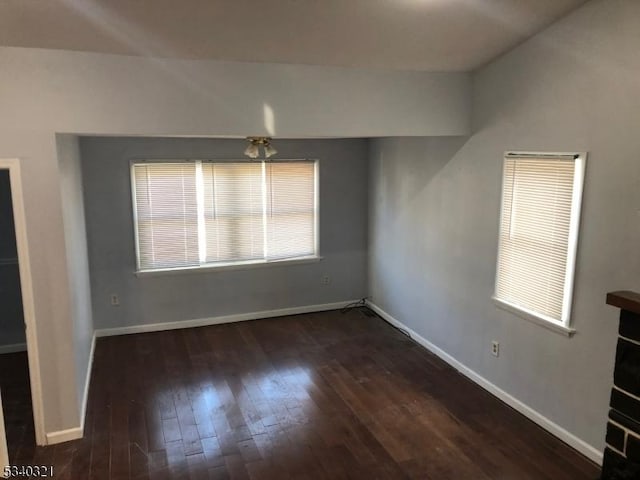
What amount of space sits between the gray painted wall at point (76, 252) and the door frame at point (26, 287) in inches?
8.9

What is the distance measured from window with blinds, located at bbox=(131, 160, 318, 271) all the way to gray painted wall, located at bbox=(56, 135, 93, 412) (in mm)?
666

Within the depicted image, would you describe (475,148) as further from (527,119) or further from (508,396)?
(508,396)

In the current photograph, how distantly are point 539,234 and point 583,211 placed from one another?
0.42 meters

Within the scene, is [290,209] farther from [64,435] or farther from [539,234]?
[64,435]

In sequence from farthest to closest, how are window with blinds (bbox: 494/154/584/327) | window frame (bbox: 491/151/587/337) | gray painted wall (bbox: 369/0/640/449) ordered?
window with blinds (bbox: 494/154/584/327)
window frame (bbox: 491/151/587/337)
gray painted wall (bbox: 369/0/640/449)

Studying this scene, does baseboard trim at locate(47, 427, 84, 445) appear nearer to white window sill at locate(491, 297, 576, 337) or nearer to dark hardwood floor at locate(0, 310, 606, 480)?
dark hardwood floor at locate(0, 310, 606, 480)

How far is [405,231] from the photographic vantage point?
5191 mm

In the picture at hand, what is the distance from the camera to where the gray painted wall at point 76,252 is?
3350 millimetres

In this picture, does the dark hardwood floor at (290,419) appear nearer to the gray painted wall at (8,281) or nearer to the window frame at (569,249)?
the gray painted wall at (8,281)

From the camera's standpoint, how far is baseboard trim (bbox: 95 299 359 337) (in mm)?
5250

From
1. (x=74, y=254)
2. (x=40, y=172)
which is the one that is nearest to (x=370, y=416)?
(x=74, y=254)

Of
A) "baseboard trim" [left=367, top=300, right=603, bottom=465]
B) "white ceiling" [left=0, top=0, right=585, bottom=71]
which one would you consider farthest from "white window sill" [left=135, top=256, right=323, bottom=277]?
"white ceiling" [left=0, top=0, right=585, bottom=71]

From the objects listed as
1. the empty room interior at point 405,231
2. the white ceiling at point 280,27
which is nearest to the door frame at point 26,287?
the empty room interior at point 405,231

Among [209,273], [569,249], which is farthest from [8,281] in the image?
[569,249]
